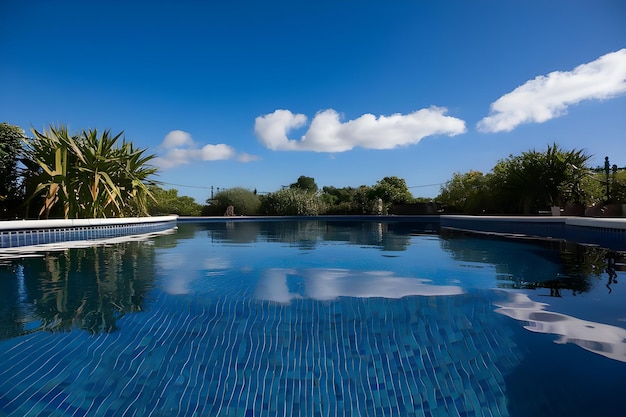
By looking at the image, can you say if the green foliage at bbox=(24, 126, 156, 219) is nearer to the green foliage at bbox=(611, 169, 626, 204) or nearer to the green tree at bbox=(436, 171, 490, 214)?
the green tree at bbox=(436, 171, 490, 214)

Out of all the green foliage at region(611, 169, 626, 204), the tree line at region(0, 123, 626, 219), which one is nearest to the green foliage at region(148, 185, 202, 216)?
the tree line at region(0, 123, 626, 219)

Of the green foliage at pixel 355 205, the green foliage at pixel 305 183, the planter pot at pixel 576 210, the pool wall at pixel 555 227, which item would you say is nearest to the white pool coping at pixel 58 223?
the pool wall at pixel 555 227

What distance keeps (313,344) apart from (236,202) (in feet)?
66.7

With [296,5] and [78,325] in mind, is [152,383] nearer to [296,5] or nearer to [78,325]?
[78,325]

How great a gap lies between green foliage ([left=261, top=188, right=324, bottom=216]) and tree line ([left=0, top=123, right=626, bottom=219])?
62 millimetres

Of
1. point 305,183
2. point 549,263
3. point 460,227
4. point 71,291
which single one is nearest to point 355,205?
point 460,227

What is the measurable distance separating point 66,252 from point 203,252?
8.45 feet

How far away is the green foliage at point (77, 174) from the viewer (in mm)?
9672

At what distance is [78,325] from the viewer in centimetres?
289

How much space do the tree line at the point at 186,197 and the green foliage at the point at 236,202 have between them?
6 centimetres

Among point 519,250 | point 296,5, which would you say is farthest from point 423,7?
point 519,250

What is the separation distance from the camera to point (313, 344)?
275 centimetres

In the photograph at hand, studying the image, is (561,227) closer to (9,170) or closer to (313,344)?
(313,344)

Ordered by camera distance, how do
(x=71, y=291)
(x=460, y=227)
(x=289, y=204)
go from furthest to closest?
(x=289, y=204)
(x=460, y=227)
(x=71, y=291)
